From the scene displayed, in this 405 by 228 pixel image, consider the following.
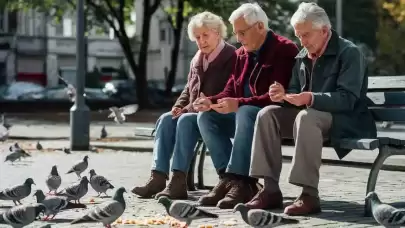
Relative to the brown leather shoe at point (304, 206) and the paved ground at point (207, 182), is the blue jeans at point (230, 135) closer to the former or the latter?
the paved ground at point (207, 182)

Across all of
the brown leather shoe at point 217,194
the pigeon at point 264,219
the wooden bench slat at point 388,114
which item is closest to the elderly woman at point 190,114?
the brown leather shoe at point 217,194

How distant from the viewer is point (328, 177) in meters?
10.4

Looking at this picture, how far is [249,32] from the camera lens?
23.4 feet

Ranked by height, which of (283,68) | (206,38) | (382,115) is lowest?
(382,115)

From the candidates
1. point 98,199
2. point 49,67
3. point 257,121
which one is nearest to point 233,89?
point 257,121

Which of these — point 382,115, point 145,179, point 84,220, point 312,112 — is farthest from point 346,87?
point 145,179

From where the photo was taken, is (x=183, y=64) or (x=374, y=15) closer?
(x=374, y=15)

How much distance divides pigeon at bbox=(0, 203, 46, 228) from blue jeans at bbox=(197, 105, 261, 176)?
1.71m

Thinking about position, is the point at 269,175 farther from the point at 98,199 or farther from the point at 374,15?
the point at 374,15

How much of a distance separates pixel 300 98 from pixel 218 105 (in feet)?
3.07

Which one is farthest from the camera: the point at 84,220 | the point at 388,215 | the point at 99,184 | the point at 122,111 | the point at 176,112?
the point at 122,111

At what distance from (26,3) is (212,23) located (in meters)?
34.2

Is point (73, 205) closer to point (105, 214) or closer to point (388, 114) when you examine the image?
point (105, 214)

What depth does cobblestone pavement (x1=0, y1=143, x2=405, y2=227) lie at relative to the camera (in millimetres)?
6469
